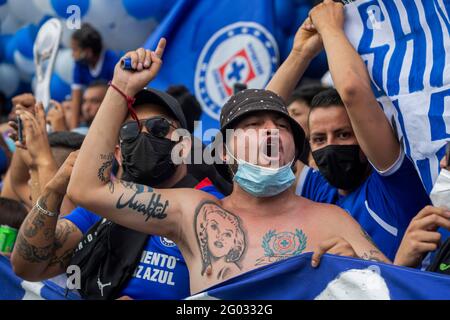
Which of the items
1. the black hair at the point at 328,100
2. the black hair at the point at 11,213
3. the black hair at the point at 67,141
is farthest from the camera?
the black hair at the point at 67,141

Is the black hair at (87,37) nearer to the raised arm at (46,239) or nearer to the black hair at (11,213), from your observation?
the black hair at (11,213)

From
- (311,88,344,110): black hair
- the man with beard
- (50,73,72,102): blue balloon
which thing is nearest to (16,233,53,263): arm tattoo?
the man with beard

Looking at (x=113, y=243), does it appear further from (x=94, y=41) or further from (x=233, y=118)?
(x=94, y=41)

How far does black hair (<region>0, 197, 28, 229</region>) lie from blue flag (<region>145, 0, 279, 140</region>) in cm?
184

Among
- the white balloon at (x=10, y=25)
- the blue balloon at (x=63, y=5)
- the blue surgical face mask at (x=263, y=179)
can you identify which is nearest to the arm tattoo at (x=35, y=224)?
the blue surgical face mask at (x=263, y=179)

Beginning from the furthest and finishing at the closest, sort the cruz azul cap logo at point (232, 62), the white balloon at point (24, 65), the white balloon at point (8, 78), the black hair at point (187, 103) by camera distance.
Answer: the white balloon at point (8, 78)
the white balloon at point (24, 65)
the cruz azul cap logo at point (232, 62)
the black hair at point (187, 103)

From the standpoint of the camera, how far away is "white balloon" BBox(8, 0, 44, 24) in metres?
7.49

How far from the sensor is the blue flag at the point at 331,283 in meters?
2.56

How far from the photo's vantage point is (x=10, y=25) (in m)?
8.38

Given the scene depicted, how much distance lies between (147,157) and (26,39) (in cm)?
488

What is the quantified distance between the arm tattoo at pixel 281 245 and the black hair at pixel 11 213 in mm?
1859

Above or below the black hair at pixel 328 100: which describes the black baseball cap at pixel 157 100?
below

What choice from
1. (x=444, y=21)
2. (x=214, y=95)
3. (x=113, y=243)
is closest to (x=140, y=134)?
(x=113, y=243)

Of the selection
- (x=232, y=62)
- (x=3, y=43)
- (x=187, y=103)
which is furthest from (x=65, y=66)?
(x=187, y=103)
